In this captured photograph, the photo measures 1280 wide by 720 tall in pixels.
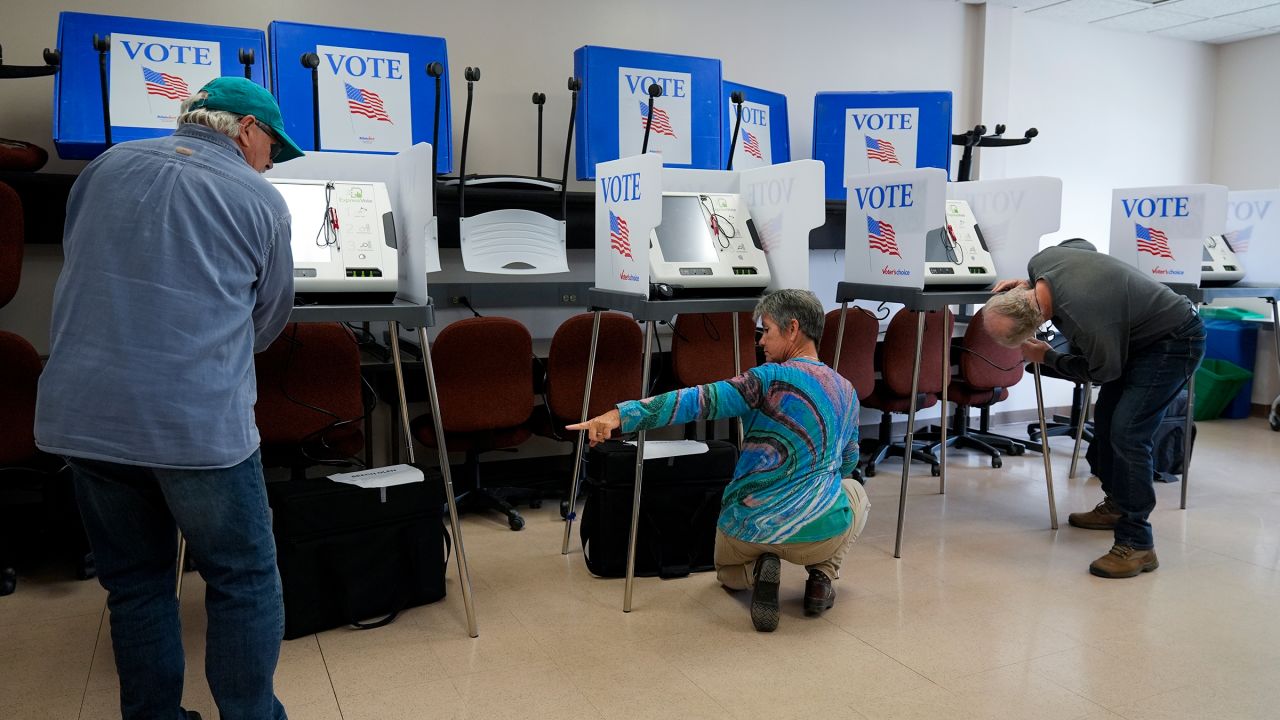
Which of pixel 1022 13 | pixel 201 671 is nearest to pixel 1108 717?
pixel 201 671

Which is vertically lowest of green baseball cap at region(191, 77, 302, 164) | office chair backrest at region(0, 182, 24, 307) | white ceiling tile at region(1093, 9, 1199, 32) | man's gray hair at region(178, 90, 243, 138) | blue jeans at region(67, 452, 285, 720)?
blue jeans at region(67, 452, 285, 720)

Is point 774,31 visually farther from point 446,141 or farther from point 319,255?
point 319,255

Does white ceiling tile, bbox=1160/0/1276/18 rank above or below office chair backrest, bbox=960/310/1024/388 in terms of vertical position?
above

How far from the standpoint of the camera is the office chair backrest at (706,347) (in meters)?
4.04

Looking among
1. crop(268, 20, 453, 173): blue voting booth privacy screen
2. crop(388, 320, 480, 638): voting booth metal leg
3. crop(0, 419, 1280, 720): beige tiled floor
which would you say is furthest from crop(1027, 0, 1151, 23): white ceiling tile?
crop(388, 320, 480, 638): voting booth metal leg

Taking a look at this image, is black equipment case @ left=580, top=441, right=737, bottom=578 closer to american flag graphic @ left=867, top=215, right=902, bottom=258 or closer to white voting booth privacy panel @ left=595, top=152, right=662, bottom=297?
white voting booth privacy panel @ left=595, top=152, right=662, bottom=297

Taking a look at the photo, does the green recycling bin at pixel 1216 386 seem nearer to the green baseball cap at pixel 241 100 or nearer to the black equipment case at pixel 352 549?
the black equipment case at pixel 352 549

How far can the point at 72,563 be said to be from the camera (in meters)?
3.21

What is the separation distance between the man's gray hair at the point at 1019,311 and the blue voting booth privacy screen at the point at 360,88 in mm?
2258

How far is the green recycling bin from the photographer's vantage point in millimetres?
6035

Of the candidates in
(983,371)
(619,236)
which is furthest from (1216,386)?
(619,236)

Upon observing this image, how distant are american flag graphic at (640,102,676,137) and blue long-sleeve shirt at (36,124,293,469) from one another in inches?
112

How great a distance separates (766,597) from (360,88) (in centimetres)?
257

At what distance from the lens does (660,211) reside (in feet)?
8.89
